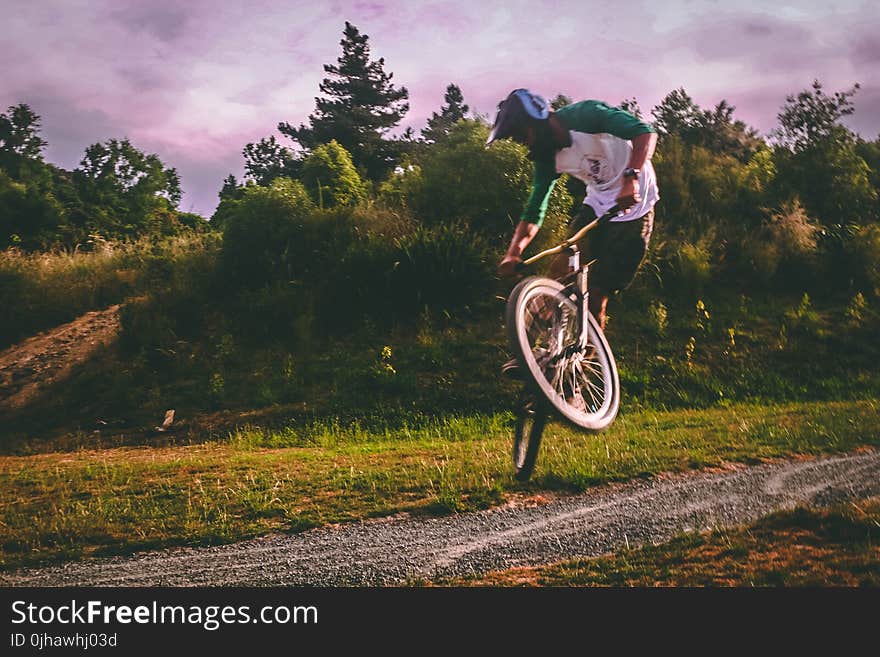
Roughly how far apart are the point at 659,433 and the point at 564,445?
1.44 meters

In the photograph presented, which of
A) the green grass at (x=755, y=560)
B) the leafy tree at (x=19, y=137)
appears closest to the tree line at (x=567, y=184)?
the leafy tree at (x=19, y=137)

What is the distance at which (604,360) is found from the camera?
13.8 feet

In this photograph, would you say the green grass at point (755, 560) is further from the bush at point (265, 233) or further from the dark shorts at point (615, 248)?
the bush at point (265, 233)

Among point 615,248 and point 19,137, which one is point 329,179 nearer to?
point 19,137

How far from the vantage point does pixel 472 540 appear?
6906mm

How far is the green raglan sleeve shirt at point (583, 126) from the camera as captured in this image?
373 cm

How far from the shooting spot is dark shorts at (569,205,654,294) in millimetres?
3875

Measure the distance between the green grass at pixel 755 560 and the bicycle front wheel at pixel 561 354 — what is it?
170 cm

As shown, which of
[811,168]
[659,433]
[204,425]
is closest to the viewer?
[659,433]

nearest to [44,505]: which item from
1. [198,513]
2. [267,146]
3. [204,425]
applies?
[198,513]

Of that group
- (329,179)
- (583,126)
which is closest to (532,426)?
(583,126)

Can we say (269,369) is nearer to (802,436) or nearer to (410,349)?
(410,349)

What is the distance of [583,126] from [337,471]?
22.9ft

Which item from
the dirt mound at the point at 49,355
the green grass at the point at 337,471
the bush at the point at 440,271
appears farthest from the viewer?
the dirt mound at the point at 49,355
